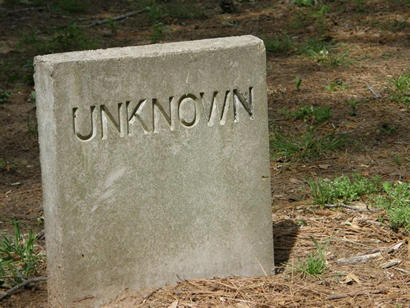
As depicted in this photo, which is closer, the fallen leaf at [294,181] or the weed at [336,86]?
the fallen leaf at [294,181]

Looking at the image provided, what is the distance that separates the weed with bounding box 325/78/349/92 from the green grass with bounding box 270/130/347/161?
1155 millimetres

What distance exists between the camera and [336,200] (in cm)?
512

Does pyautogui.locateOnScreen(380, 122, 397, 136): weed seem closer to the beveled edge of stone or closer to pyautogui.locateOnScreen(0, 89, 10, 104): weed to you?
the beveled edge of stone

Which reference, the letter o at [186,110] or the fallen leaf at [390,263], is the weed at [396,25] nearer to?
the fallen leaf at [390,263]

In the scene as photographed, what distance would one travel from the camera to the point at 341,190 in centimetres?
513

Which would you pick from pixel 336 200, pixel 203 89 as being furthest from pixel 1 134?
pixel 203 89

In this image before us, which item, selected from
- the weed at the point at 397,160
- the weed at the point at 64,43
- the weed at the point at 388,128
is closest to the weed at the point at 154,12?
the weed at the point at 64,43

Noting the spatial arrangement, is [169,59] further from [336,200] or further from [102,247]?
[336,200]

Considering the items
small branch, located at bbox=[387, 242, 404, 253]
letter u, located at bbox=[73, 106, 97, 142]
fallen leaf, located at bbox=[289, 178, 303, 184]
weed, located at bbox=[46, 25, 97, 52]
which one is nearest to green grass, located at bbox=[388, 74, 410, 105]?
fallen leaf, located at bbox=[289, 178, 303, 184]

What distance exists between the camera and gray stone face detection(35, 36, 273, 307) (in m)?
3.60

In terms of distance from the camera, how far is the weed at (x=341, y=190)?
511cm

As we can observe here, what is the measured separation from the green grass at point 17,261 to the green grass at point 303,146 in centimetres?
221

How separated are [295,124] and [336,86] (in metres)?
0.95

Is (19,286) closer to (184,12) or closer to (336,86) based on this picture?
(336,86)
